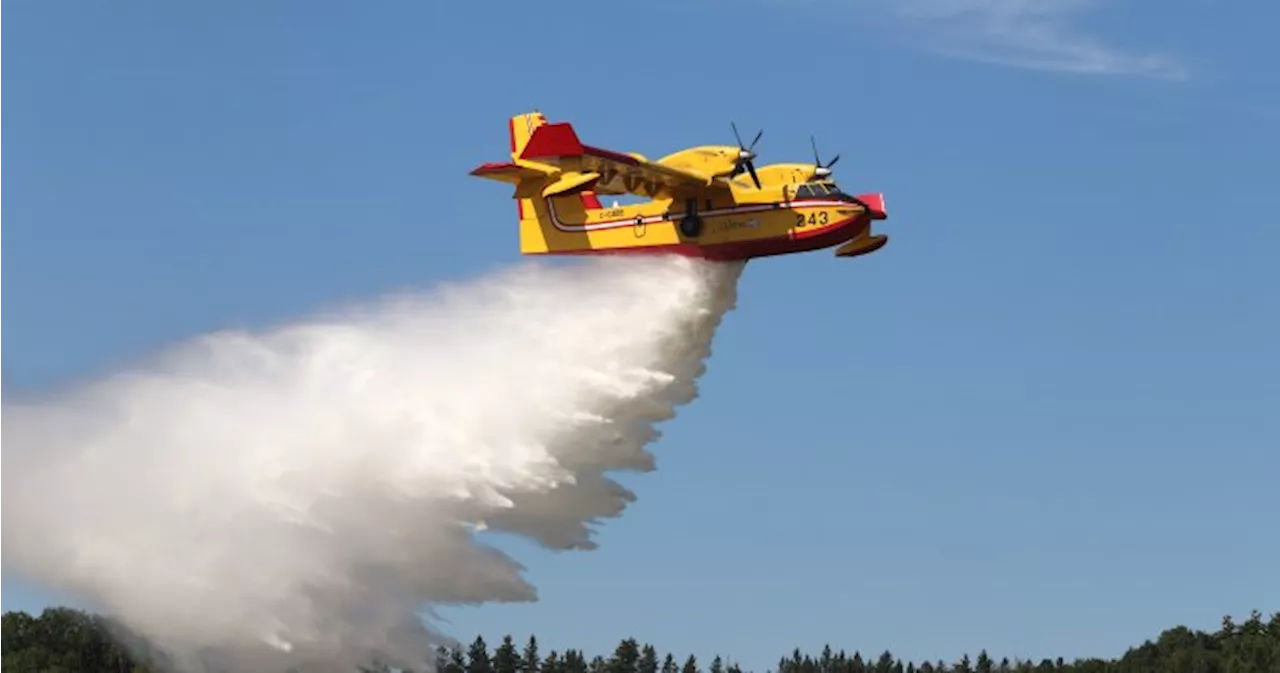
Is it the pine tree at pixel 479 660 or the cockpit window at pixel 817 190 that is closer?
the cockpit window at pixel 817 190

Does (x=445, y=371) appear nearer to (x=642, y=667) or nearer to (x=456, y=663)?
(x=456, y=663)

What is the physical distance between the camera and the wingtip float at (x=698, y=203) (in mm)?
39250

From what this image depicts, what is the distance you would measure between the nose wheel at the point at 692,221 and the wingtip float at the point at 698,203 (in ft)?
0.06

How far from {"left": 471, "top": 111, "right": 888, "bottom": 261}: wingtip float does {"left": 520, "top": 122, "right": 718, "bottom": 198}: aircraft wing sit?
2 cm

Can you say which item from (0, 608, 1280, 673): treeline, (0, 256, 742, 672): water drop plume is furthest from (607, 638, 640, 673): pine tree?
(0, 256, 742, 672): water drop plume

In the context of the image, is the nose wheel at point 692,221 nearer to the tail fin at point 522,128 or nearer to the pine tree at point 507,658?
the tail fin at point 522,128

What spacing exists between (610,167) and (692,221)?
2033 mm

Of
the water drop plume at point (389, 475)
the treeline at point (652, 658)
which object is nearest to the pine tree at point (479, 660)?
the treeline at point (652, 658)

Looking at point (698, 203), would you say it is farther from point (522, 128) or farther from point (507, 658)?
point (507, 658)

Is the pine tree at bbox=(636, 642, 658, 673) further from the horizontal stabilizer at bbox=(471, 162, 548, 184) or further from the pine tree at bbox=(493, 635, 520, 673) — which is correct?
the horizontal stabilizer at bbox=(471, 162, 548, 184)

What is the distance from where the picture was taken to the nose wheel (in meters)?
40.0

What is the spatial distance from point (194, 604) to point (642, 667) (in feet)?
238

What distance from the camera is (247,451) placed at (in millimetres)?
42250

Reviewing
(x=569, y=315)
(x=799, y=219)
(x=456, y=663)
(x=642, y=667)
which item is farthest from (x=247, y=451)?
(x=642, y=667)
